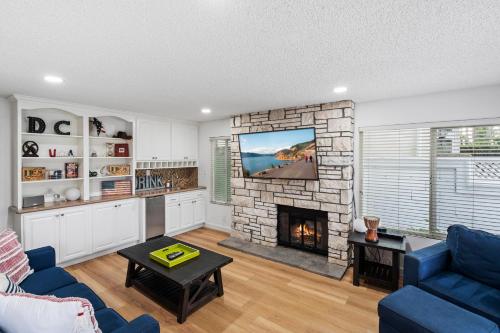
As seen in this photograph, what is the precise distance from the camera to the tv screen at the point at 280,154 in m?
3.73

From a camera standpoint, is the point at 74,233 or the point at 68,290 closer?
the point at 68,290

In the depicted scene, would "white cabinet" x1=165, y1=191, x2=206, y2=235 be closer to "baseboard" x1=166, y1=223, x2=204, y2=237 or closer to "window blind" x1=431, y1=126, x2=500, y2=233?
"baseboard" x1=166, y1=223, x2=204, y2=237

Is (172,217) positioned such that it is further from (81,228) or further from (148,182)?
(81,228)

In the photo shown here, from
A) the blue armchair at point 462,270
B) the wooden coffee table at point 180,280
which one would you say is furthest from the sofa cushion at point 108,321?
the blue armchair at point 462,270

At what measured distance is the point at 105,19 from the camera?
1.52m

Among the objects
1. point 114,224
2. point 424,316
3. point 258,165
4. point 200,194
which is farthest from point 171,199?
point 424,316

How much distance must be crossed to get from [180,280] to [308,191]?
2336 mm

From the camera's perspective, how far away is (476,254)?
2324 millimetres

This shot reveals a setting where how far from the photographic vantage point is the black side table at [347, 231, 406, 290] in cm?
293

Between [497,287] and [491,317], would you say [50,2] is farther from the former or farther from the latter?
[497,287]

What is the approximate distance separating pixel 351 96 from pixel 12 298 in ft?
12.1

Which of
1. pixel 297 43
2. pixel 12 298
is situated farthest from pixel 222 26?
pixel 12 298

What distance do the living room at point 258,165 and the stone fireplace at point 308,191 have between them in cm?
3

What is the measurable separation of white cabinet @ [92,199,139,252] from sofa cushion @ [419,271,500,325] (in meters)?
4.24
